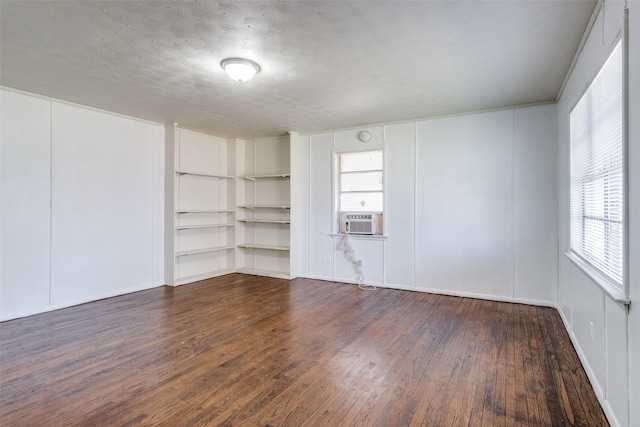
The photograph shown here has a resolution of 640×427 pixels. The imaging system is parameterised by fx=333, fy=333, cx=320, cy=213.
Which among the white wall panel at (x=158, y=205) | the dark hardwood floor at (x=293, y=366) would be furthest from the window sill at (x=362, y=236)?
the white wall panel at (x=158, y=205)

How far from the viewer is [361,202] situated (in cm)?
553

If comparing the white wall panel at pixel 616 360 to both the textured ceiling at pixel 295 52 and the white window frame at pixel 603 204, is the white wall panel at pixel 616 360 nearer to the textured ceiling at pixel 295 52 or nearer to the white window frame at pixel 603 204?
the white window frame at pixel 603 204

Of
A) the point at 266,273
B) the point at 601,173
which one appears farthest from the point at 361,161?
the point at 601,173

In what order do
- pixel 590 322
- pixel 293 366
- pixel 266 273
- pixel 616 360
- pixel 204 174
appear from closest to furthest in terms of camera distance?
pixel 616 360 < pixel 590 322 < pixel 293 366 < pixel 204 174 < pixel 266 273

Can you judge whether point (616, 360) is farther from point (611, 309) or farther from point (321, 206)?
point (321, 206)

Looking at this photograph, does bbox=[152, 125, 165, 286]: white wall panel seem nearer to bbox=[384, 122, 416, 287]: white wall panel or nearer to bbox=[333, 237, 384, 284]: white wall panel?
bbox=[333, 237, 384, 284]: white wall panel

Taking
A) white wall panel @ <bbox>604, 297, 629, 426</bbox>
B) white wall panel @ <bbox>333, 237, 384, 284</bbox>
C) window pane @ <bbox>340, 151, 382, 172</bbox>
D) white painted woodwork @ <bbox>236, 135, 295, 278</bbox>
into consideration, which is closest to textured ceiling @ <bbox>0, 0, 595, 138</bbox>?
window pane @ <bbox>340, 151, 382, 172</bbox>

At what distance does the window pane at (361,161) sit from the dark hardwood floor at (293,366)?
7.38 ft

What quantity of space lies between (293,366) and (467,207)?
3292mm

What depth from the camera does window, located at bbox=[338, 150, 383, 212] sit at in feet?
17.6

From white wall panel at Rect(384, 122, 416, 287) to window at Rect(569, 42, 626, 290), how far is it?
7.17ft

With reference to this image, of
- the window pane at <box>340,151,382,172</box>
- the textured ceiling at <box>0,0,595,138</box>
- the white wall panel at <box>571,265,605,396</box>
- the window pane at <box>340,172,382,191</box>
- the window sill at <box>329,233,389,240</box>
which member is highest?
the textured ceiling at <box>0,0,595,138</box>

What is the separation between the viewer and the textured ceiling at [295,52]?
2.26 m

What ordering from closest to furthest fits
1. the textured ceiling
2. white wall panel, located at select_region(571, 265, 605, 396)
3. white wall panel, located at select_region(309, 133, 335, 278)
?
1. white wall panel, located at select_region(571, 265, 605, 396)
2. the textured ceiling
3. white wall panel, located at select_region(309, 133, 335, 278)
